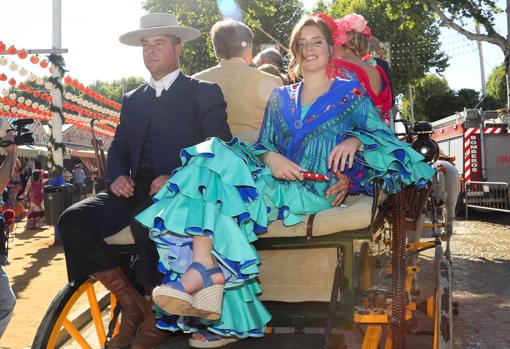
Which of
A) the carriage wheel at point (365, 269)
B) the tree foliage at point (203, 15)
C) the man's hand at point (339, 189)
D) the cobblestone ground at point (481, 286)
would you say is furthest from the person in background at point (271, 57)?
the tree foliage at point (203, 15)

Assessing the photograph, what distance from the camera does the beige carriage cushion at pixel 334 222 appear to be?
114 inches

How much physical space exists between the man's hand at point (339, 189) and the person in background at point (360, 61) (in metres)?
1.17

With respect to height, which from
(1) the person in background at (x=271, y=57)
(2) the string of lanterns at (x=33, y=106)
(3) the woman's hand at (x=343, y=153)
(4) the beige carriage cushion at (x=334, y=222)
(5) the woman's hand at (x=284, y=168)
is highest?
(2) the string of lanterns at (x=33, y=106)

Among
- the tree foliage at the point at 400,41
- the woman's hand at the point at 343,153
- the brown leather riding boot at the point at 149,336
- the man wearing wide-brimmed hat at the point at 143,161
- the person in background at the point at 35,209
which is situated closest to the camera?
the woman's hand at the point at 343,153

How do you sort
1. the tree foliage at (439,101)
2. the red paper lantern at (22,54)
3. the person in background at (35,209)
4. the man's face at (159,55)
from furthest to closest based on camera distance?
1. the tree foliage at (439,101)
2. the person in background at (35,209)
3. the red paper lantern at (22,54)
4. the man's face at (159,55)

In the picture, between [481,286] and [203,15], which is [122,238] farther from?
[203,15]

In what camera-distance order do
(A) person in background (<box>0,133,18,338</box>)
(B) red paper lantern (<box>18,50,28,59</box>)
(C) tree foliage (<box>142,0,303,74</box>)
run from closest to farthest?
(A) person in background (<box>0,133,18,338</box>)
(B) red paper lantern (<box>18,50,28,59</box>)
(C) tree foliage (<box>142,0,303,74</box>)

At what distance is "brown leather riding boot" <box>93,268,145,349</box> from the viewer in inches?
136

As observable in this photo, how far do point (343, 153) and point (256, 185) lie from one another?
481 mm

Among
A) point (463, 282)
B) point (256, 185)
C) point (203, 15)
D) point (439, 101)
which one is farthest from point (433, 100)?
point (256, 185)

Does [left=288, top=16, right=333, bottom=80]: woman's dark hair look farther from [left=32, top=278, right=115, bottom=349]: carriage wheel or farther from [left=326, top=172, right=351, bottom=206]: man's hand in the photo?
[left=32, top=278, right=115, bottom=349]: carriage wheel

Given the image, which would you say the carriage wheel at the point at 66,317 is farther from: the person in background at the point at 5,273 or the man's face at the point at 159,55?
the man's face at the point at 159,55

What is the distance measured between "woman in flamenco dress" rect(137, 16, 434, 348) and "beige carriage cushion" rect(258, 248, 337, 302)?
0.23 meters

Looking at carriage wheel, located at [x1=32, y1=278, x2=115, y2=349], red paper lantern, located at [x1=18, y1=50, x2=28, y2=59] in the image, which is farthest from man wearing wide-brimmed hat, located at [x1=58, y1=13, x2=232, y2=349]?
red paper lantern, located at [x1=18, y1=50, x2=28, y2=59]
